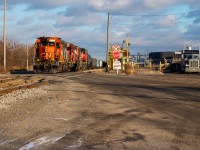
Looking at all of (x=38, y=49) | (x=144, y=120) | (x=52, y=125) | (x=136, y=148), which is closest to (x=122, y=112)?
(x=144, y=120)

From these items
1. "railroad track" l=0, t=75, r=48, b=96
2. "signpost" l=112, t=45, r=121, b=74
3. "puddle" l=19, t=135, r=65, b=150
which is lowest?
"railroad track" l=0, t=75, r=48, b=96

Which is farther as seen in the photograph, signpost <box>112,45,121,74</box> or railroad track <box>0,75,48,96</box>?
signpost <box>112,45,121,74</box>

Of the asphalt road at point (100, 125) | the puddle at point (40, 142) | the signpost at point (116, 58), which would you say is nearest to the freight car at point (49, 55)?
the signpost at point (116, 58)

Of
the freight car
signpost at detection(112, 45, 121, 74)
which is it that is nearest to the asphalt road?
signpost at detection(112, 45, 121, 74)

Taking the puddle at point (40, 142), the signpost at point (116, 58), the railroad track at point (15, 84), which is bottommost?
the railroad track at point (15, 84)

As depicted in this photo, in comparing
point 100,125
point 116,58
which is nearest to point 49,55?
point 116,58

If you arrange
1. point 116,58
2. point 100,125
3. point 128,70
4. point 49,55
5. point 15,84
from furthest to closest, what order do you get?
point 128,70 → point 49,55 → point 116,58 → point 15,84 → point 100,125

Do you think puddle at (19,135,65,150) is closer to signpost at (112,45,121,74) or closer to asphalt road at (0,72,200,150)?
asphalt road at (0,72,200,150)

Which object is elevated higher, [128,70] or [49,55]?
[49,55]

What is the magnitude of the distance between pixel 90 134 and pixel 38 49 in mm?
38959

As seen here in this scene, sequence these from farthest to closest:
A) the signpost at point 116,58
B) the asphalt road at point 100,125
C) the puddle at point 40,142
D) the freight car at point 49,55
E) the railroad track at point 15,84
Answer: the freight car at point 49,55 < the signpost at point 116,58 < the railroad track at point 15,84 < the asphalt road at point 100,125 < the puddle at point 40,142

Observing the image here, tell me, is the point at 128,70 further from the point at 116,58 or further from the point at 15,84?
the point at 15,84

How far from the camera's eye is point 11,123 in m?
10.3

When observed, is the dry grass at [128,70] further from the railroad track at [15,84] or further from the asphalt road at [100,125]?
the asphalt road at [100,125]
